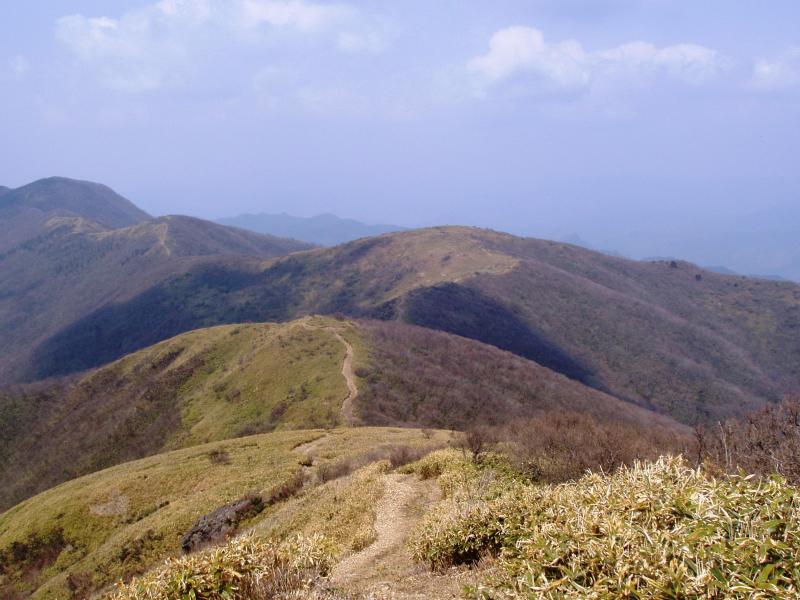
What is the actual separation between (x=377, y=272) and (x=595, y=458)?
404 ft

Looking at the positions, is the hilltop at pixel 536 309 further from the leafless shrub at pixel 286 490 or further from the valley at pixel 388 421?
the leafless shrub at pixel 286 490

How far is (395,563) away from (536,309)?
319 feet

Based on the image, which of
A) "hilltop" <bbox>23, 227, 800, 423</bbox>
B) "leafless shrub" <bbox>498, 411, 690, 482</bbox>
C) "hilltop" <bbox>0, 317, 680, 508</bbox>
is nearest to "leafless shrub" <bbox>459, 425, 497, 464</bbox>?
"leafless shrub" <bbox>498, 411, 690, 482</bbox>

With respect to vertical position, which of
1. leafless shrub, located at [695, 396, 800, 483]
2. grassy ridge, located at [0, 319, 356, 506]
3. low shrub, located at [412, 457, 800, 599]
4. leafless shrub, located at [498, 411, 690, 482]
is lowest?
grassy ridge, located at [0, 319, 356, 506]

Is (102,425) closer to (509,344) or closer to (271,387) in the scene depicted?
(271,387)

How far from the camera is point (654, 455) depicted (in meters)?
16.0

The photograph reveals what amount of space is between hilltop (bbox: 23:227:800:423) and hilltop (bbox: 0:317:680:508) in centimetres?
2268

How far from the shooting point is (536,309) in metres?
104

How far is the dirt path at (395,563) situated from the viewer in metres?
7.75

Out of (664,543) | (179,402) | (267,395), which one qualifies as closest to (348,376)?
(267,395)

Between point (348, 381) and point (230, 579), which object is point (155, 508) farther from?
point (348, 381)

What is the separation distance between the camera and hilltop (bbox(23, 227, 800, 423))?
88438 millimetres

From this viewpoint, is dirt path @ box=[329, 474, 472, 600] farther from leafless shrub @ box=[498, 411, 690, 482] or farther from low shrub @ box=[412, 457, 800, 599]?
leafless shrub @ box=[498, 411, 690, 482]

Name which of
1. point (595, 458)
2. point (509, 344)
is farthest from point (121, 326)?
point (595, 458)
